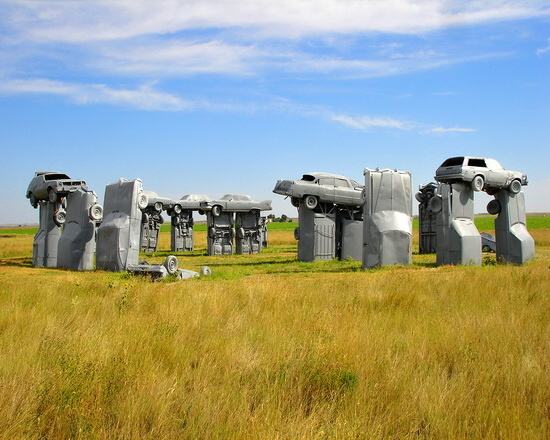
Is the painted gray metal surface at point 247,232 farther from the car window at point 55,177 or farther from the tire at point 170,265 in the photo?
the tire at point 170,265

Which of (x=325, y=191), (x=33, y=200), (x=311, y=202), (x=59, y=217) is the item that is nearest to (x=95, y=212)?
(x=59, y=217)

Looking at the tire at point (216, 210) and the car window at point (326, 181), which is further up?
the car window at point (326, 181)

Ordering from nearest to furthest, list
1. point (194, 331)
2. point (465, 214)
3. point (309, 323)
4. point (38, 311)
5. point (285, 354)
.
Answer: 1. point (285, 354)
2. point (194, 331)
3. point (309, 323)
4. point (38, 311)
5. point (465, 214)

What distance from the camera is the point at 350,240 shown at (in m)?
27.2

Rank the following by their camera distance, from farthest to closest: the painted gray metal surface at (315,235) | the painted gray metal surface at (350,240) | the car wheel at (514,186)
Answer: the painted gray metal surface at (350,240) < the painted gray metal surface at (315,235) < the car wheel at (514,186)

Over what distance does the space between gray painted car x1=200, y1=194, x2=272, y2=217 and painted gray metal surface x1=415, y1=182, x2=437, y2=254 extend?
8.92 m

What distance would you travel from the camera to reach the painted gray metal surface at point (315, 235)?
26516 mm

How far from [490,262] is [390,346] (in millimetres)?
17140

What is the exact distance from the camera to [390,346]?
21.6ft

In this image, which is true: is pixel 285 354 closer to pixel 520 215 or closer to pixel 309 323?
pixel 309 323

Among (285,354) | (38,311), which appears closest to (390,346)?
(285,354)

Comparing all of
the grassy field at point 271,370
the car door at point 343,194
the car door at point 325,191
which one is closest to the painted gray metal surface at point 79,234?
the car door at point 325,191

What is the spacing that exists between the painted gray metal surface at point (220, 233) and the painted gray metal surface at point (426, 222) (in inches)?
412

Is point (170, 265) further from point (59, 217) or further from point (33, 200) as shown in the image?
point (33, 200)
